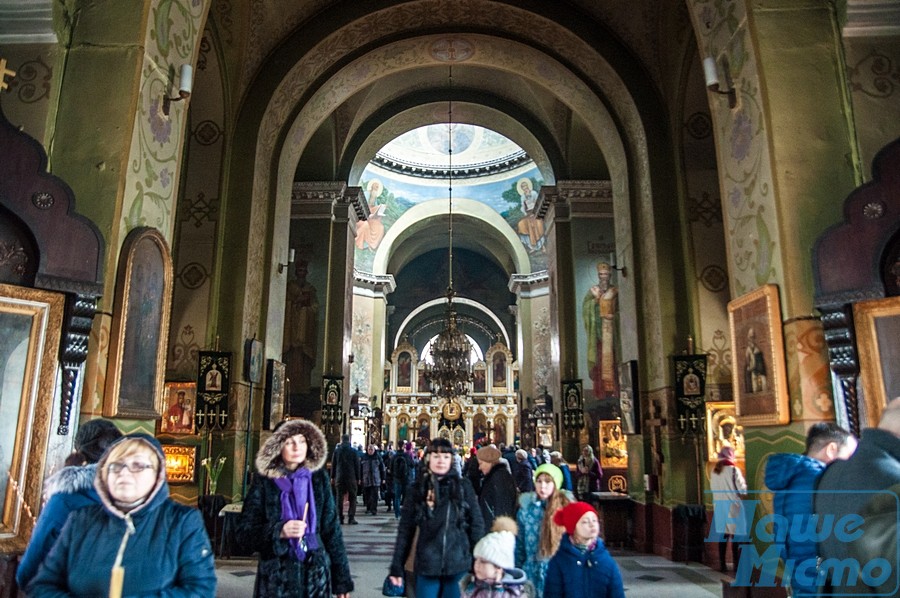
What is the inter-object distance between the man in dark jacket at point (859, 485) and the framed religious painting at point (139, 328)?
442 centimetres

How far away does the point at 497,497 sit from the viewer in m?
5.71

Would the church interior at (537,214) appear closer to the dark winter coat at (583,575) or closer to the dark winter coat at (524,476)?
the dark winter coat at (524,476)

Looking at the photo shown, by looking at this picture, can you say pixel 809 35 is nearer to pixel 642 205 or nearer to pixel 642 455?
pixel 642 205

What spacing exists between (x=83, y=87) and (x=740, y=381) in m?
5.72

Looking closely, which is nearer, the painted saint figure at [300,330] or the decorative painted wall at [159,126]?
the decorative painted wall at [159,126]

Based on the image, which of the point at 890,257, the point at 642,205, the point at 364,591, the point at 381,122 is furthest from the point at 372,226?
the point at 890,257

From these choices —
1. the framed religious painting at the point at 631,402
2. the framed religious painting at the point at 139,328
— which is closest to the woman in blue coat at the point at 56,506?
the framed religious painting at the point at 139,328

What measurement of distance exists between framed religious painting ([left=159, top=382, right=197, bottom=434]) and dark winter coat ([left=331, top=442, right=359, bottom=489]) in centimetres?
341

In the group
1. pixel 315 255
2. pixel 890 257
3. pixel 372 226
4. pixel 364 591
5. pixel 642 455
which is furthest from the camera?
pixel 372 226

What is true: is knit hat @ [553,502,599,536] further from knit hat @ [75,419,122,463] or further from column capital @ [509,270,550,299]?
column capital @ [509,270,550,299]

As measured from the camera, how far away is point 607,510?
367 inches

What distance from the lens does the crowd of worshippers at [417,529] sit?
2.10 metres

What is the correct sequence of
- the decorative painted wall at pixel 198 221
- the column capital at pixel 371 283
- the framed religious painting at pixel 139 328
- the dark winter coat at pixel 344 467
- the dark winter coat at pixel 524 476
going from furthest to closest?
the column capital at pixel 371 283 < the dark winter coat at pixel 344 467 < the decorative painted wall at pixel 198 221 < the dark winter coat at pixel 524 476 < the framed religious painting at pixel 139 328

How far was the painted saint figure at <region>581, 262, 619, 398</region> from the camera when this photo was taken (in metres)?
12.2
